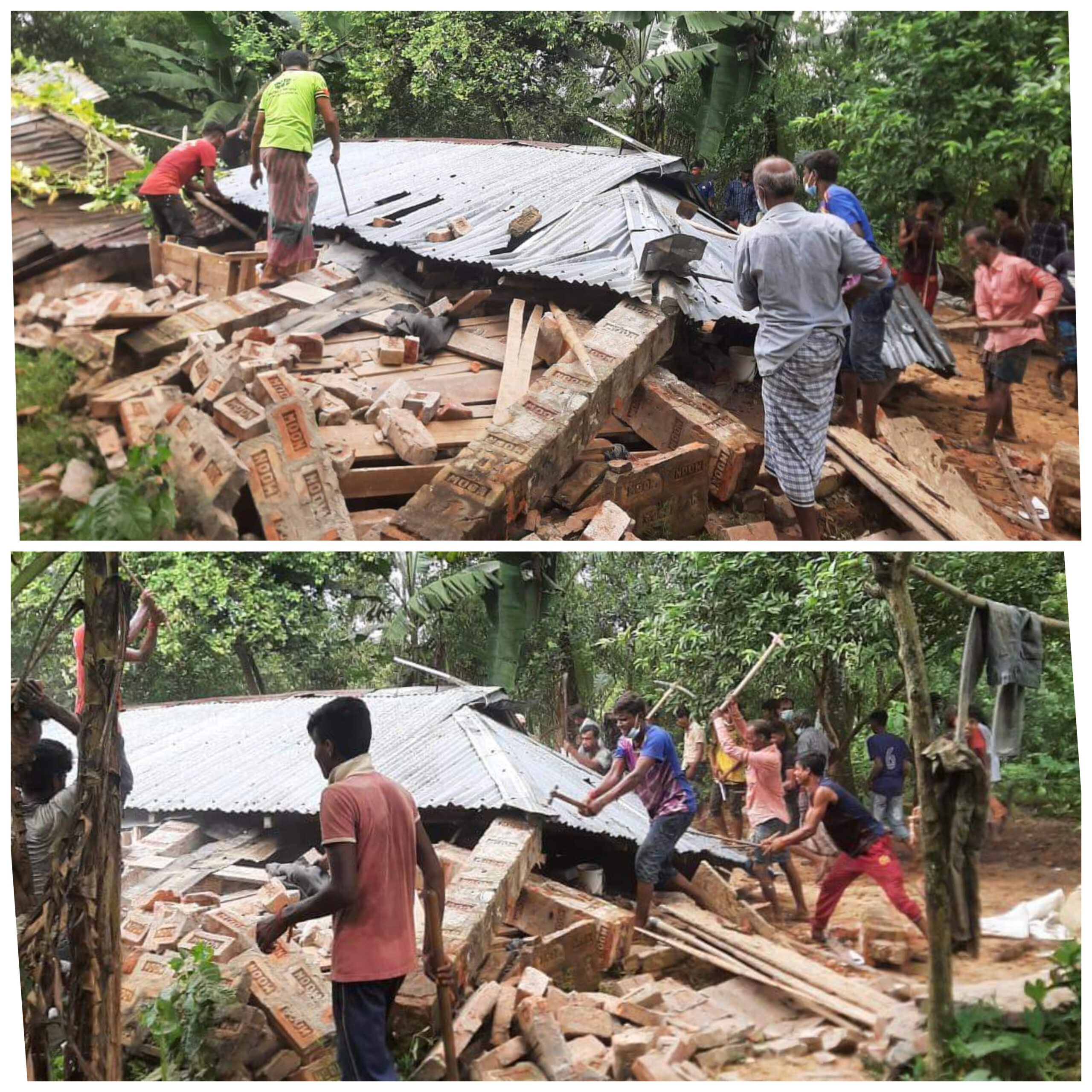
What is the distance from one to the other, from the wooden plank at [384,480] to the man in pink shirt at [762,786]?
4.84 feet

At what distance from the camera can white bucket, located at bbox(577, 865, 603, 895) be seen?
435cm

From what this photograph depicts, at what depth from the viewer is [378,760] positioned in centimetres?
425

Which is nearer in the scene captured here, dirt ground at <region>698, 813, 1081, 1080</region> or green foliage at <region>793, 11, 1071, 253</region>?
dirt ground at <region>698, 813, 1081, 1080</region>

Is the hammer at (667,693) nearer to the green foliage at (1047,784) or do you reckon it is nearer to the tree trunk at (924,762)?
the tree trunk at (924,762)

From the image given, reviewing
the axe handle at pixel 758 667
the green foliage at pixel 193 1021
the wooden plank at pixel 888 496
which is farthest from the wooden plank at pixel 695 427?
the green foliage at pixel 193 1021

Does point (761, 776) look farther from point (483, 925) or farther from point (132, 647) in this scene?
point (132, 647)

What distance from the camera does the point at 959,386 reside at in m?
5.09

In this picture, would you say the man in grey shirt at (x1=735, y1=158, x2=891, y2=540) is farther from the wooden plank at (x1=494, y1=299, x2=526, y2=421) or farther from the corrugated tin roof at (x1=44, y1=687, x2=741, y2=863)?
the corrugated tin roof at (x1=44, y1=687, x2=741, y2=863)

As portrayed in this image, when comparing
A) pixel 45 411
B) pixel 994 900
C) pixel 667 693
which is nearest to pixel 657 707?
pixel 667 693

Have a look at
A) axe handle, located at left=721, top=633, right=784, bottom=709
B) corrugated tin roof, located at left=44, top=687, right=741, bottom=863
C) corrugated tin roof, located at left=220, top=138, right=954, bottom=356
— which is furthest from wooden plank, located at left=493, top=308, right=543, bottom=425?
axe handle, located at left=721, top=633, right=784, bottom=709

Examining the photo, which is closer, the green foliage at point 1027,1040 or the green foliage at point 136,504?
the green foliage at point 1027,1040

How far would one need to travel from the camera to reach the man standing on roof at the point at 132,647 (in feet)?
14.4

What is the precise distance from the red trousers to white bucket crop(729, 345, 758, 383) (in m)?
1.97

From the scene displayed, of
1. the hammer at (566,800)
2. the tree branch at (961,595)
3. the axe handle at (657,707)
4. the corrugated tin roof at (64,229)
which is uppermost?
the corrugated tin roof at (64,229)
